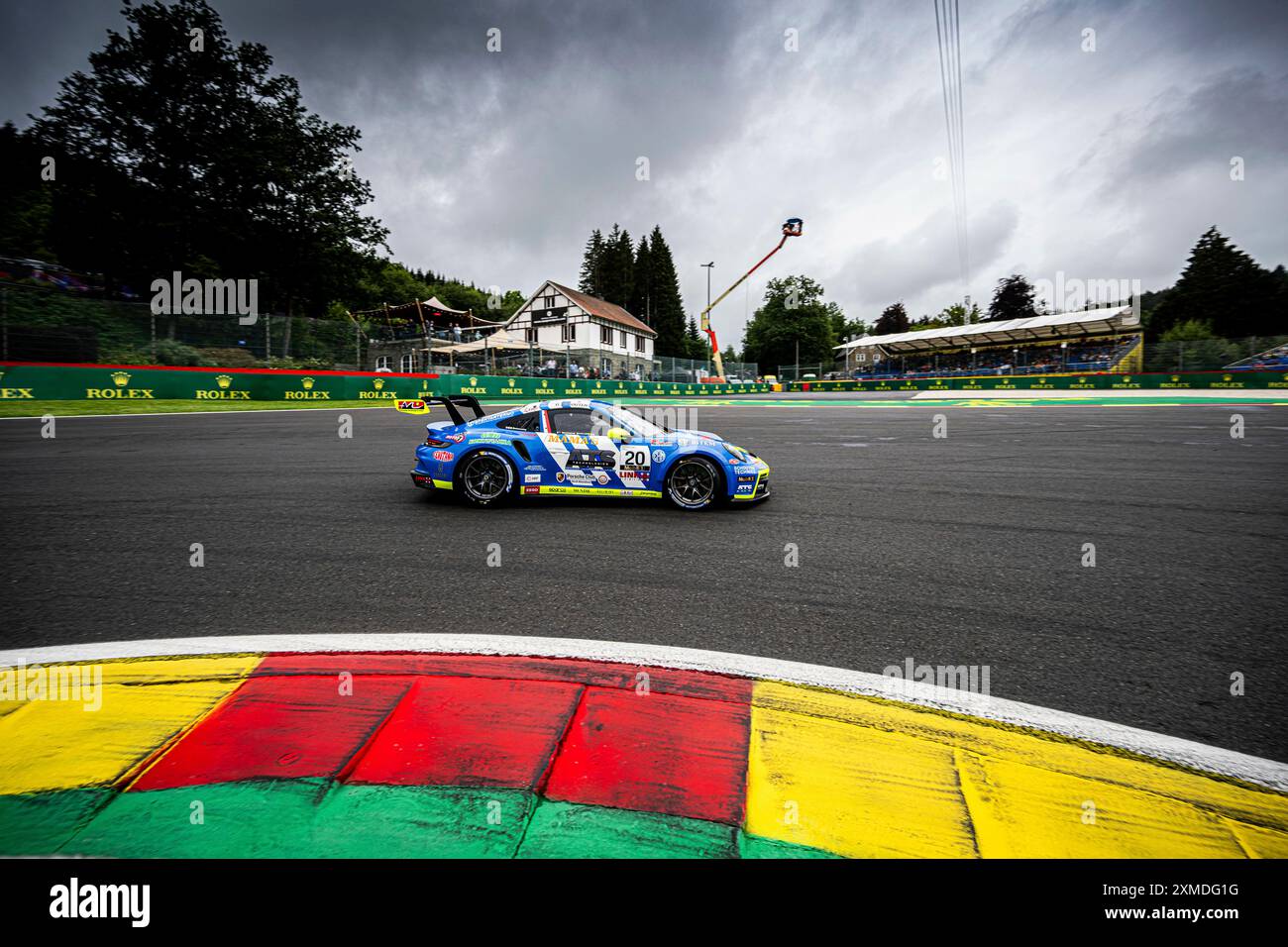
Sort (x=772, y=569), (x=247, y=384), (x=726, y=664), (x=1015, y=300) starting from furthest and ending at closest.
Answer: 1. (x=1015, y=300)
2. (x=247, y=384)
3. (x=772, y=569)
4. (x=726, y=664)

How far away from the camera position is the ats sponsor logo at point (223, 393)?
66.6 feet

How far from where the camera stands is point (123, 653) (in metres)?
2.77

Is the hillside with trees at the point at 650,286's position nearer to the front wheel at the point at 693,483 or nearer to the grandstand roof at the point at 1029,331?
the grandstand roof at the point at 1029,331

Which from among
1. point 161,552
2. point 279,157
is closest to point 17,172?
point 279,157

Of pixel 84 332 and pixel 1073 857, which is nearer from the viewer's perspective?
pixel 1073 857

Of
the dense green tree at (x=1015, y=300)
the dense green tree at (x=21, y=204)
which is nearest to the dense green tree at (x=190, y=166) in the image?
the dense green tree at (x=21, y=204)

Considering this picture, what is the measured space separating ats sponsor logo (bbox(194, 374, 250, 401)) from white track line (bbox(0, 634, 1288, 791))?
2161cm

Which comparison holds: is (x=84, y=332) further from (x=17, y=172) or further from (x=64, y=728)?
(x=17, y=172)

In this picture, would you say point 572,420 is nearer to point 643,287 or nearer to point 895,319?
point 643,287

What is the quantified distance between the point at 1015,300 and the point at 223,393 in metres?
84.8

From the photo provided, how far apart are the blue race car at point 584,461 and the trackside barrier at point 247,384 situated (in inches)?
715

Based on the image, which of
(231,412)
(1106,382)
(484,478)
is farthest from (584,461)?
(1106,382)

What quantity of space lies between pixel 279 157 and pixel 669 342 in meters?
50.1

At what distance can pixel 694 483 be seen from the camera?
6.16 meters
